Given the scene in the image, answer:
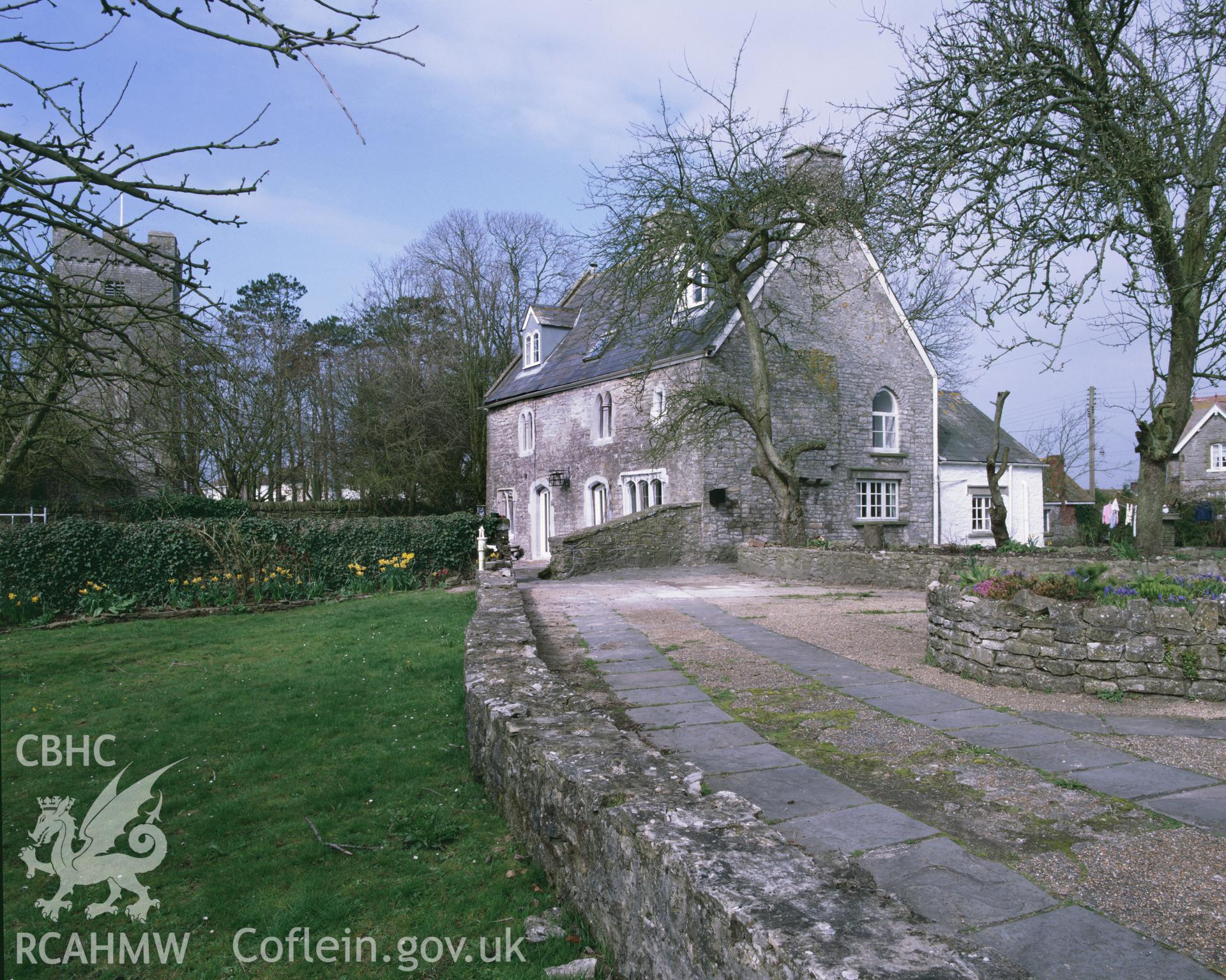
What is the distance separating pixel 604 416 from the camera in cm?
2356

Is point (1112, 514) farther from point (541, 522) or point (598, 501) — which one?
point (541, 522)

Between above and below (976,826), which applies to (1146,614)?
above

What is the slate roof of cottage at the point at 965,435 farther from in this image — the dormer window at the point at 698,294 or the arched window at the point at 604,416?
the arched window at the point at 604,416

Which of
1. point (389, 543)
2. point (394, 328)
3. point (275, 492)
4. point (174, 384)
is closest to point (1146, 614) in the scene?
point (174, 384)

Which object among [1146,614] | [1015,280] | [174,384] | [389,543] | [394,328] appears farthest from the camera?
[394,328]

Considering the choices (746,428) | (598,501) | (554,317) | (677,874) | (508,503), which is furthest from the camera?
(508,503)

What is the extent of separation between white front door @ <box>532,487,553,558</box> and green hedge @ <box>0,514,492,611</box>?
35.2 ft

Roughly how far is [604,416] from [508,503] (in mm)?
7268

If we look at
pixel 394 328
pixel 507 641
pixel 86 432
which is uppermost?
pixel 394 328

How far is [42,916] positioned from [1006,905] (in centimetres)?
365

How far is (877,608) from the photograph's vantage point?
11766 mm

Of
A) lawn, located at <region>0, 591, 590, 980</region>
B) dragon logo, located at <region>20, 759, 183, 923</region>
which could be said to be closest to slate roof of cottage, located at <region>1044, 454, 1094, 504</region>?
lawn, located at <region>0, 591, 590, 980</region>

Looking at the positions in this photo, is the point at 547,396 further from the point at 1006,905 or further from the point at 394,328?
the point at 1006,905

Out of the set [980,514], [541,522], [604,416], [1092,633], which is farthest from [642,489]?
[1092,633]
